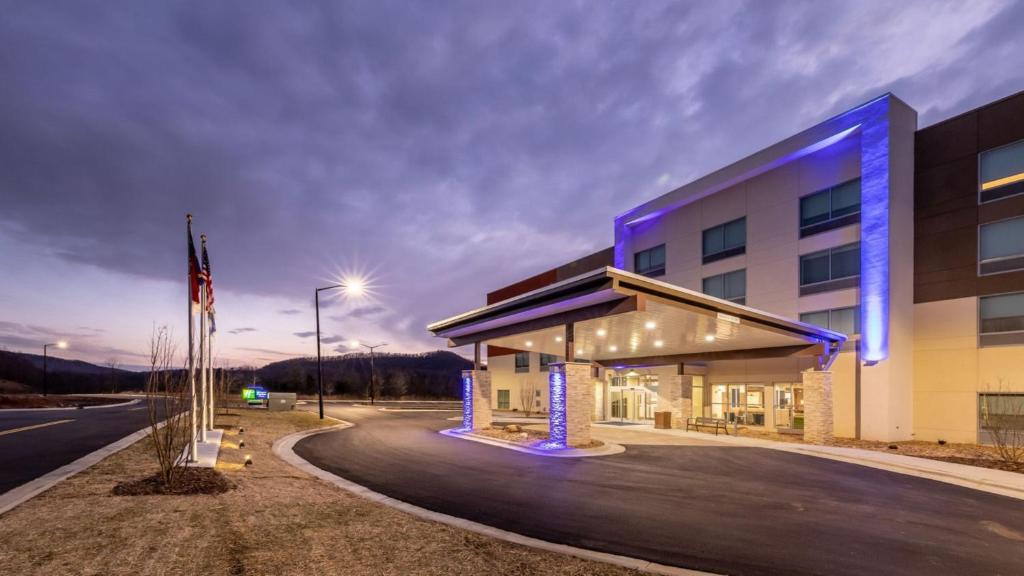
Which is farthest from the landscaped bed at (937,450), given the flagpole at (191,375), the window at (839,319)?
the flagpole at (191,375)

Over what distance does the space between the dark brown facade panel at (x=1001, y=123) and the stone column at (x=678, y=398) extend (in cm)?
1688

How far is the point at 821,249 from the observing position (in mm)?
25672

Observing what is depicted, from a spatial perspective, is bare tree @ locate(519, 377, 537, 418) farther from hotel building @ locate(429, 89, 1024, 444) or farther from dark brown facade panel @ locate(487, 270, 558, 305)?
hotel building @ locate(429, 89, 1024, 444)

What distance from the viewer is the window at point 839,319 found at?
78.8 ft

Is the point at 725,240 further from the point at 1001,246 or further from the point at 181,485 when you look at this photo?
the point at 181,485

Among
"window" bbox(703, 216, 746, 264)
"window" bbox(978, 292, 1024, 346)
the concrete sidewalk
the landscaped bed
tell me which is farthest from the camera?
"window" bbox(703, 216, 746, 264)

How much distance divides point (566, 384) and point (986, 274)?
18.3m

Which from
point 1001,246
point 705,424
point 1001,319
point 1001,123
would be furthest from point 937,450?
point 1001,123

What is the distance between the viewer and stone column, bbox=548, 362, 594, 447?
19047 mm

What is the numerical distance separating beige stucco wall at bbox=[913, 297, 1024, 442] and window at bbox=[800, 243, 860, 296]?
9.78 feet

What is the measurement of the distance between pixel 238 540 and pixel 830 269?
27002mm

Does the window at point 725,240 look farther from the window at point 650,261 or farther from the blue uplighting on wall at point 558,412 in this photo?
the blue uplighting on wall at point 558,412

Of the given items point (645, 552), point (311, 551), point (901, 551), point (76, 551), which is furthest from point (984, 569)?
point (76, 551)

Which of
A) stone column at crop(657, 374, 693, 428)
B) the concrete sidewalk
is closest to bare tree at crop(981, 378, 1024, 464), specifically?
the concrete sidewalk
